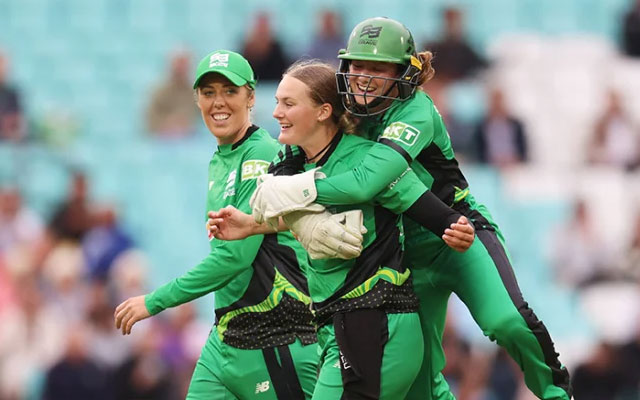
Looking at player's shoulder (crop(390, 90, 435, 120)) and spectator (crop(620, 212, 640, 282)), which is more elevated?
player's shoulder (crop(390, 90, 435, 120))

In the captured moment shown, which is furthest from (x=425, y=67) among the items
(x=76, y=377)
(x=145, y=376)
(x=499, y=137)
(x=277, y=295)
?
(x=499, y=137)

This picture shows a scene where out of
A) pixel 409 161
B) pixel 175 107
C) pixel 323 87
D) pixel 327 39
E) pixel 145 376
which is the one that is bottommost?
pixel 145 376

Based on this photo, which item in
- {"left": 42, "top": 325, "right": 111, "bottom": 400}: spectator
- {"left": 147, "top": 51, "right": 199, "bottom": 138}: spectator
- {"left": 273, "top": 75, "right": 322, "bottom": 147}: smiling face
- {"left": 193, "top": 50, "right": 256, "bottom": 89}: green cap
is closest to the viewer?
{"left": 273, "top": 75, "right": 322, "bottom": 147}: smiling face

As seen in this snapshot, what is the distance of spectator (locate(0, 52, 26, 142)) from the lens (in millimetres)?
12766

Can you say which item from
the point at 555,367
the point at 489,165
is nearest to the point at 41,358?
the point at 489,165

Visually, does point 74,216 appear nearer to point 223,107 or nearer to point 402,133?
point 223,107

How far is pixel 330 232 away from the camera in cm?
496

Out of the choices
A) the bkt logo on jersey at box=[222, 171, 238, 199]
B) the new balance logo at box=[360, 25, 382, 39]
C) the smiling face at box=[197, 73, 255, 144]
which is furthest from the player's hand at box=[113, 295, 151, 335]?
the new balance logo at box=[360, 25, 382, 39]

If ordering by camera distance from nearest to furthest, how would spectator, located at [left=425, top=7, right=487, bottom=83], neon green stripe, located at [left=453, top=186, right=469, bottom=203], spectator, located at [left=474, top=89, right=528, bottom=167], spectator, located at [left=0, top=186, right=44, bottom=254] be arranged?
neon green stripe, located at [left=453, top=186, right=469, bottom=203] → spectator, located at [left=0, top=186, right=44, bottom=254] → spectator, located at [left=474, top=89, right=528, bottom=167] → spectator, located at [left=425, top=7, right=487, bottom=83]

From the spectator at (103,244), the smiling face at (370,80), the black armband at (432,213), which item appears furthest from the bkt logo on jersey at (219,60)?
the spectator at (103,244)

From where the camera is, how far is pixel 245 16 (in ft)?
47.3

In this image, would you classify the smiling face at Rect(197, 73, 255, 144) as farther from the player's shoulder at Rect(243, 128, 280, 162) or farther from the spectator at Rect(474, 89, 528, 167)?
the spectator at Rect(474, 89, 528, 167)

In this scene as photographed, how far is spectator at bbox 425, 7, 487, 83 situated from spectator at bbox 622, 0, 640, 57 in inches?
71.3

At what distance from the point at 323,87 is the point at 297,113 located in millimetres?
162
